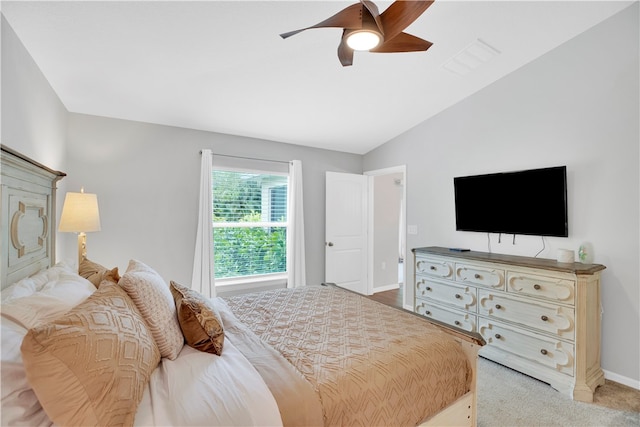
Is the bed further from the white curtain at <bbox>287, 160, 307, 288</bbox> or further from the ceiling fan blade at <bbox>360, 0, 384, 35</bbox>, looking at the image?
the white curtain at <bbox>287, 160, 307, 288</bbox>

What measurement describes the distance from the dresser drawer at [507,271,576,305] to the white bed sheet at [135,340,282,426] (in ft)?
7.84

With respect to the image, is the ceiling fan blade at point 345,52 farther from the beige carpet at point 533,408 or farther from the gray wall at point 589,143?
the beige carpet at point 533,408

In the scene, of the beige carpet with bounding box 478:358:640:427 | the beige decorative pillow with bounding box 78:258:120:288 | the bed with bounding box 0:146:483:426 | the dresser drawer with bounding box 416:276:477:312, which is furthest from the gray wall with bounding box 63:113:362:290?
the beige carpet with bounding box 478:358:640:427

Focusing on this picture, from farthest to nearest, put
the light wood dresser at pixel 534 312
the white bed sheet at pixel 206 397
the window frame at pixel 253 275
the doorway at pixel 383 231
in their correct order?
the doorway at pixel 383 231 → the window frame at pixel 253 275 → the light wood dresser at pixel 534 312 → the white bed sheet at pixel 206 397

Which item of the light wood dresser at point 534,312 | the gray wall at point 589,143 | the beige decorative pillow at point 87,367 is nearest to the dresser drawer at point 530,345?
the light wood dresser at point 534,312

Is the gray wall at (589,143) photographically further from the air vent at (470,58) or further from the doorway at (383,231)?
the doorway at (383,231)

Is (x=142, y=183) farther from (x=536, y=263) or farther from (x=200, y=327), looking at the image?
(x=536, y=263)

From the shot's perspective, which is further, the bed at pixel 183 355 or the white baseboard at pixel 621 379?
the white baseboard at pixel 621 379

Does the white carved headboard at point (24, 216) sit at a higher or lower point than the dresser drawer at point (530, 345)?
higher

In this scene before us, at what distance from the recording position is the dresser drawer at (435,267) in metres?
3.15

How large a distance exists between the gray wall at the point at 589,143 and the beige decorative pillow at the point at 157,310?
3176 mm

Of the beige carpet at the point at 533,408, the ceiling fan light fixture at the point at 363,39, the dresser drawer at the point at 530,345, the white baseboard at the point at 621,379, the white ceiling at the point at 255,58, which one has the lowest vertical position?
the beige carpet at the point at 533,408

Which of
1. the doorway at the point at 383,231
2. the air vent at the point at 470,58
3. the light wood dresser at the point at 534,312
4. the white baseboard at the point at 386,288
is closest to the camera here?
the light wood dresser at the point at 534,312

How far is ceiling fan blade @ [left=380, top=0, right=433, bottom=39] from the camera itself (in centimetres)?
142
